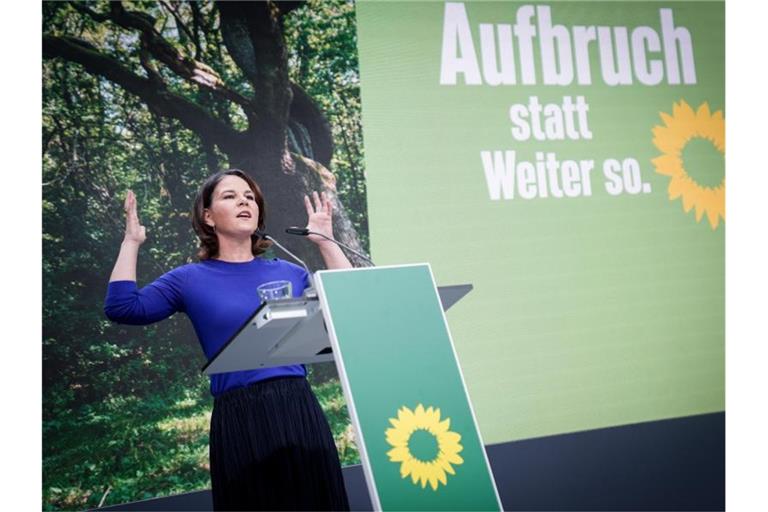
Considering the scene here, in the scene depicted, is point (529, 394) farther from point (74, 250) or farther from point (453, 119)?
point (74, 250)

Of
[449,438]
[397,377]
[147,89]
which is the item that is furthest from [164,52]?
[449,438]

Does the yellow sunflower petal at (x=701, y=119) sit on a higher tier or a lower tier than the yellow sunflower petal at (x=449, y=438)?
higher

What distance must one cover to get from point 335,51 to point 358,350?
2.75 meters

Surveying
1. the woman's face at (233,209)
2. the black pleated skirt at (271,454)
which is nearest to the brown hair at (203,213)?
the woman's face at (233,209)

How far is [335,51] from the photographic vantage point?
432 centimetres

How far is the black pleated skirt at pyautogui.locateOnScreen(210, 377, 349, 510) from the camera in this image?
7.10 ft

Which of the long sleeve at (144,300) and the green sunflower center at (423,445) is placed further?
the long sleeve at (144,300)

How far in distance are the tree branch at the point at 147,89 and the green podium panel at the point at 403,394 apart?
235 cm

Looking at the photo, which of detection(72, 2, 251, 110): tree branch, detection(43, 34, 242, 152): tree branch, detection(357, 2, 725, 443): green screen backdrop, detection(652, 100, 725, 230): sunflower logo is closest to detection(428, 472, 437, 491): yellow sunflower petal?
detection(357, 2, 725, 443): green screen backdrop

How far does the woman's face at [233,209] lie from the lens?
2.39m

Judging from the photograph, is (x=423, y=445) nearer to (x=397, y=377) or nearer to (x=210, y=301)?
(x=397, y=377)

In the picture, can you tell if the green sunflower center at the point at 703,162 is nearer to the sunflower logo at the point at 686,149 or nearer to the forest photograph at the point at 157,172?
the sunflower logo at the point at 686,149

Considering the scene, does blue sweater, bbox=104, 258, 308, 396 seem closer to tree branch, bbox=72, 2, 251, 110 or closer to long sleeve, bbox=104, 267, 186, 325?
long sleeve, bbox=104, 267, 186, 325

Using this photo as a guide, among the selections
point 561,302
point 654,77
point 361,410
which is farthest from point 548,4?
point 361,410
